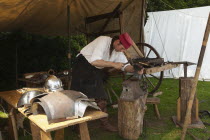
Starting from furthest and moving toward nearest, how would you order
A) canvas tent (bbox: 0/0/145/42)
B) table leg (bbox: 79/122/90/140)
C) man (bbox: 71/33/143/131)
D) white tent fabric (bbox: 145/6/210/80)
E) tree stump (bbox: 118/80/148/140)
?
white tent fabric (bbox: 145/6/210/80)
canvas tent (bbox: 0/0/145/42)
tree stump (bbox: 118/80/148/140)
man (bbox: 71/33/143/131)
table leg (bbox: 79/122/90/140)

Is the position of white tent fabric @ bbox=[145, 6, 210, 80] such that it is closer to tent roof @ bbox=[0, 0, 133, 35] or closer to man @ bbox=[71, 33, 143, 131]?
tent roof @ bbox=[0, 0, 133, 35]

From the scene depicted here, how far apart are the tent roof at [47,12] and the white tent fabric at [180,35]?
3386 mm

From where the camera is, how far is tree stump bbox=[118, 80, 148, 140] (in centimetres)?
299

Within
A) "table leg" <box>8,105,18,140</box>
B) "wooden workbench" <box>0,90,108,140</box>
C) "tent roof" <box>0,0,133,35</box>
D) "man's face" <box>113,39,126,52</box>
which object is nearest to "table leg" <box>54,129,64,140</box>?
"wooden workbench" <box>0,90,108,140</box>

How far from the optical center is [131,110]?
2.99 meters

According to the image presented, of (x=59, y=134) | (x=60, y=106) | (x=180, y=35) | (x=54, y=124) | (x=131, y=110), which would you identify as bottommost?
(x=59, y=134)

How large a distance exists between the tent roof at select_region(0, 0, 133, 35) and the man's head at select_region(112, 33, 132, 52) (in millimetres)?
1343

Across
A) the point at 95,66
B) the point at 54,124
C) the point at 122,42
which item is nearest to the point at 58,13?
the point at 95,66

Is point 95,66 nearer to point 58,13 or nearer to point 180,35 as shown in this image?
point 58,13

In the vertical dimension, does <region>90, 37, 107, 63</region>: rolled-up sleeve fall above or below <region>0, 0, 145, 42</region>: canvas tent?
below

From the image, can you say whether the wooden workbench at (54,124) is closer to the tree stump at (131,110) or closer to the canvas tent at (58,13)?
the tree stump at (131,110)

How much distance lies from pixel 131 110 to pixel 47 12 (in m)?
2.40

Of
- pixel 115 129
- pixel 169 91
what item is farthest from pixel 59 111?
pixel 169 91

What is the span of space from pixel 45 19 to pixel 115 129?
8.74 feet
